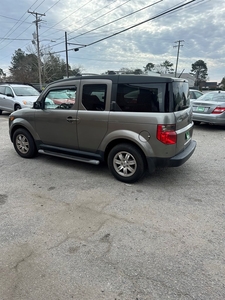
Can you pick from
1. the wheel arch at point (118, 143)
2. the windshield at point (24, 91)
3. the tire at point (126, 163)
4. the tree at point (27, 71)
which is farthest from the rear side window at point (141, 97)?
the tree at point (27, 71)

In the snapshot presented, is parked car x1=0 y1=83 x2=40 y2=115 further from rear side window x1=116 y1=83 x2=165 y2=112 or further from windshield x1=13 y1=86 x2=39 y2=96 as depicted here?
rear side window x1=116 y1=83 x2=165 y2=112

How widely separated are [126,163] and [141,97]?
117 centimetres

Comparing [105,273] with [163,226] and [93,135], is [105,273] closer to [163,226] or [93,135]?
[163,226]

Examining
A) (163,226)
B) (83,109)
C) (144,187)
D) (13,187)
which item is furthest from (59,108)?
(163,226)

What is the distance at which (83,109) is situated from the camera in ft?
13.9

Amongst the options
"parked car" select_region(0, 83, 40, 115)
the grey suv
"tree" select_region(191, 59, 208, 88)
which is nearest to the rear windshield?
the grey suv

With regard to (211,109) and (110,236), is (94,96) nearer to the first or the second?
(110,236)

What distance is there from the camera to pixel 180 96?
382 centimetres

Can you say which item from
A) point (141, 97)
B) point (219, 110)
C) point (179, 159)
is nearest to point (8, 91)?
point (219, 110)

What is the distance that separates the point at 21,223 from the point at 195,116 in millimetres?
7383

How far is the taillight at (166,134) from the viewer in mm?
3471

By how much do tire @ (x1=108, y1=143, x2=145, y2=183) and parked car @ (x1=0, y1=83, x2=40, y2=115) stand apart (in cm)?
840

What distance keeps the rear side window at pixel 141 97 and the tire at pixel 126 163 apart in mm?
673

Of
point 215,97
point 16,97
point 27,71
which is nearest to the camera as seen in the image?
point 215,97
